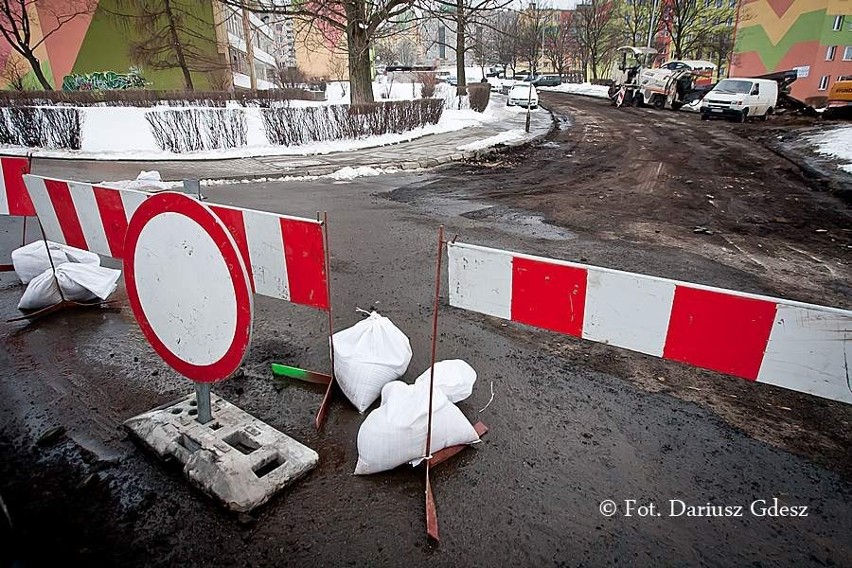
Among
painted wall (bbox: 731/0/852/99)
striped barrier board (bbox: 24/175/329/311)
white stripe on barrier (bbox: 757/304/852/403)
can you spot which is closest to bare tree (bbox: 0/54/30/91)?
striped barrier board (bbox: 24/175/329/311)

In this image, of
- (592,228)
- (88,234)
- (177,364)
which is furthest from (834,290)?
(88,234)

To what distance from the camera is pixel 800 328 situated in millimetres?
1871

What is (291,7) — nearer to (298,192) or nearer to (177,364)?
(298,192)

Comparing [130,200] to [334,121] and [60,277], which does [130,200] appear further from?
[334,121]

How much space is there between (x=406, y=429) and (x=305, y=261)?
1.16 metres

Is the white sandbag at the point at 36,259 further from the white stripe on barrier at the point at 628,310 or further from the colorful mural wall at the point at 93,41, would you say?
the colorful mural wall at the point at 93,41

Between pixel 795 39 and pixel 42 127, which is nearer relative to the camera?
pixel 42 127

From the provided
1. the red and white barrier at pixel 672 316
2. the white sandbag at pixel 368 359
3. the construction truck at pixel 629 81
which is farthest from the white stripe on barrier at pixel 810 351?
the construction truck at pixel 629 81

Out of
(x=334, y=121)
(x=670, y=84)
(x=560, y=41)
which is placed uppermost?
(x=560, y=41)

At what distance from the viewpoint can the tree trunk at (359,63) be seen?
1909cm

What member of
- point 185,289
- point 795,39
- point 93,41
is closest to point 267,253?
point 185,289

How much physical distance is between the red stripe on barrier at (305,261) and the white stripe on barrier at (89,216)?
6.12ft

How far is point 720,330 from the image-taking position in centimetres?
205

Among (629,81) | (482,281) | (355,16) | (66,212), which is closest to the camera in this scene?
(482,281)
